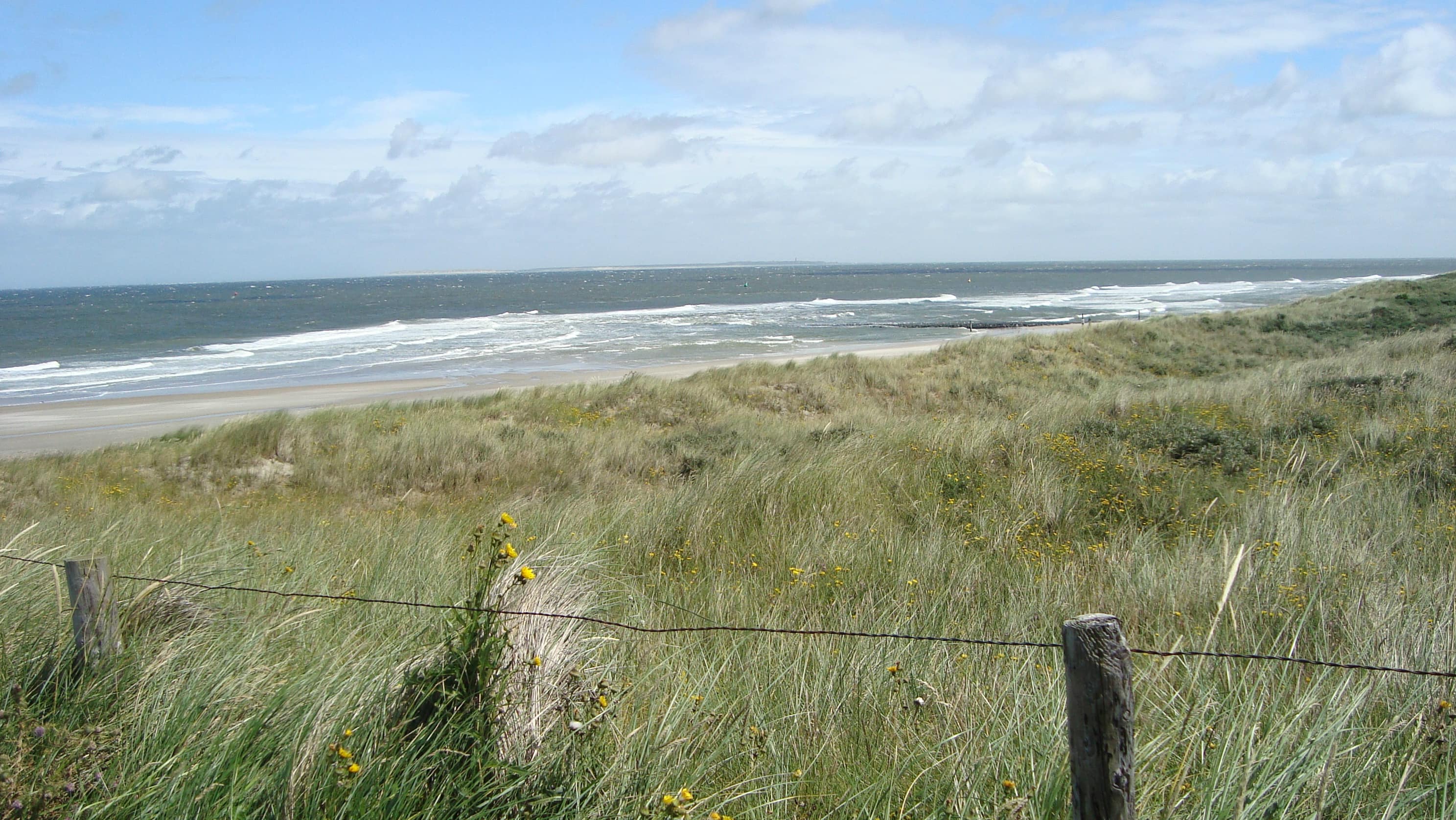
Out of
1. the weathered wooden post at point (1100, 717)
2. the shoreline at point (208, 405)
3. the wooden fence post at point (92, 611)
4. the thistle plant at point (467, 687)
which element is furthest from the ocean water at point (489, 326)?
the weathered wooden post at point (1100, 717)

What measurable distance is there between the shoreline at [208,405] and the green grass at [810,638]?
43.4ft

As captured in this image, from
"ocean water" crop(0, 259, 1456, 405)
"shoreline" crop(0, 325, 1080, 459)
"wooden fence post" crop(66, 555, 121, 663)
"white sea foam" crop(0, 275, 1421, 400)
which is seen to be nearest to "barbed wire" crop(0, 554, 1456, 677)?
"wooden fence post" crop(66, 555, 121, 663)

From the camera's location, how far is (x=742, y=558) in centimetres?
637

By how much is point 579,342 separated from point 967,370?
2666 cm

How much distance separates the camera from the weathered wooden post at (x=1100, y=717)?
210cm

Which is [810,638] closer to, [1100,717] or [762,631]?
[762,631]

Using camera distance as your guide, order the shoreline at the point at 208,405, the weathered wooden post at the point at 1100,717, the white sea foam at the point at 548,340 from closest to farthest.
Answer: the weathered wooden post at the point at 1100,717, the shoreline at the point at 208,405, the white sea foam at the point at 548,340

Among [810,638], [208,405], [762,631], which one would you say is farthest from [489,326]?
[762,631]

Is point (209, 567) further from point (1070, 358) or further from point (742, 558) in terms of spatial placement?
point (1070, 358)

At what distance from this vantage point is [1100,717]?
2.14 m

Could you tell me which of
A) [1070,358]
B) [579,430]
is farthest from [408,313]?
[579,430]

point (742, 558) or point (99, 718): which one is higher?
point (99, 718)

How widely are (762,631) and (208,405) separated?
29.2 meters

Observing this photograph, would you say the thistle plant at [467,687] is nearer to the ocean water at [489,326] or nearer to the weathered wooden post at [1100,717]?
the weathered wooden post at [1100,717]
